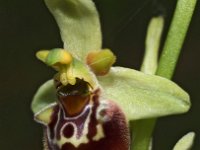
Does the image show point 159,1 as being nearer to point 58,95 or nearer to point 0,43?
point 58,95

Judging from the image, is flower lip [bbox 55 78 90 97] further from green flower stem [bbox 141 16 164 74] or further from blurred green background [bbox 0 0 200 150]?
blurred green background [bbox 0 0 200 150]

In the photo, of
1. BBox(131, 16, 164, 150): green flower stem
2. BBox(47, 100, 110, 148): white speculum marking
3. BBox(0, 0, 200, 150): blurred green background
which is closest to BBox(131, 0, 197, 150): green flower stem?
BBox(131, 16, 164, 150): green flower stem

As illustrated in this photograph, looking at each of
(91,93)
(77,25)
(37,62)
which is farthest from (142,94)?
(37,62)

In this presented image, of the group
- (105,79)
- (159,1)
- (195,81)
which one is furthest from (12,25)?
(105,79)

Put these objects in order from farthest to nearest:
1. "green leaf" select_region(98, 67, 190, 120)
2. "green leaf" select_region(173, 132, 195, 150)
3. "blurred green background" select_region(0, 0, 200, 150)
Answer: "blurred green background" select_region(0, 0, 200, 150)
"green leaf" select_region(173, 132, 195, 150)
"green leaf" select_region(98, 67, 190, 120)

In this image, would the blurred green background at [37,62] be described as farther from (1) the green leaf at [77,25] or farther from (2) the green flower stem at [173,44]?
(2) the green flower stem at [173,44]
